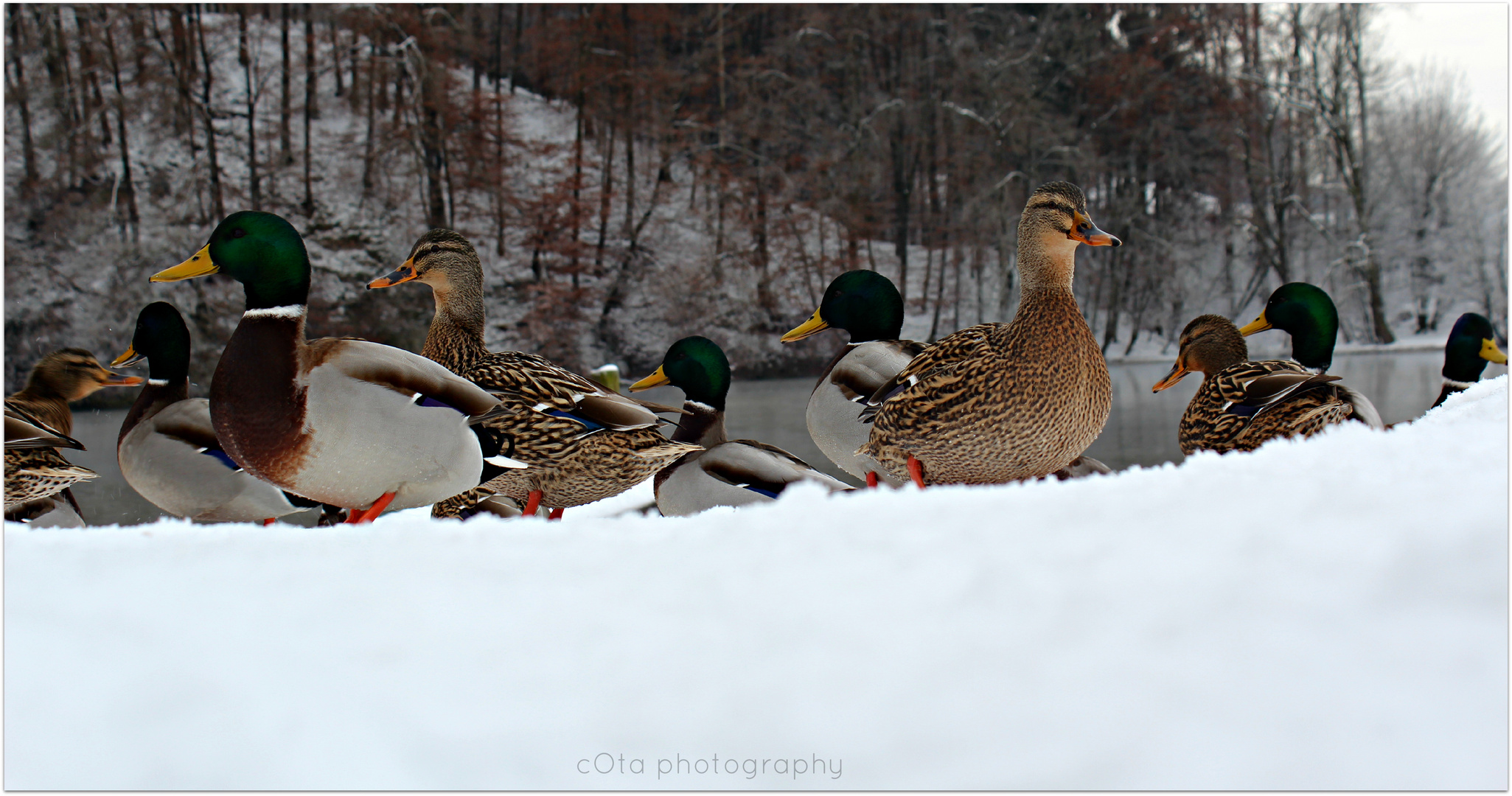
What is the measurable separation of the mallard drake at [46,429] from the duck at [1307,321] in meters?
2.85

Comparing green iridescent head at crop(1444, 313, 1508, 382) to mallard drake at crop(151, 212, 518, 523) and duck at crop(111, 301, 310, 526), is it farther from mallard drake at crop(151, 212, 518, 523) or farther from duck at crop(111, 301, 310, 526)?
duck at crop(111, 301, 310, 526)

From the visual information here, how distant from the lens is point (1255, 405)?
194cm

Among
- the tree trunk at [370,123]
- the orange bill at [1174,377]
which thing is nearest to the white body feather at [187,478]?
the orange bill at [1174,377]

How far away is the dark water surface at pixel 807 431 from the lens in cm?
303

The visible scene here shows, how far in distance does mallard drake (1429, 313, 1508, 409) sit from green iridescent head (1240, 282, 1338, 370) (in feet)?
2.78

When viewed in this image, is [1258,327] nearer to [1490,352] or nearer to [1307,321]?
[1307,321]

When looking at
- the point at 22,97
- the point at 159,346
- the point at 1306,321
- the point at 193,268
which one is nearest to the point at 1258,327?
the point at 1306,321

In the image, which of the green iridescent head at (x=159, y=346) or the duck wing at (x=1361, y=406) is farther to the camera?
the green iridescent head at (x=159, y=346)

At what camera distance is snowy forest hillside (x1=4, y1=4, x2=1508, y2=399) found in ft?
29.5

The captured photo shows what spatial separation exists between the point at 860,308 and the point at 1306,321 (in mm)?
1133

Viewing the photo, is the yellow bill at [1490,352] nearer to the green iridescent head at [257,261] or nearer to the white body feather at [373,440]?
the white body feather at [373,440]

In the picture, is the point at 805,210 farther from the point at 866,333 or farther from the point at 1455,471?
the point at 1455,471

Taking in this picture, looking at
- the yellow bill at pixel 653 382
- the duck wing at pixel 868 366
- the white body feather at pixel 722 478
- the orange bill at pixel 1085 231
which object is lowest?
the white body feather at pixel 722 478

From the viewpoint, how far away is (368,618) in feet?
3.52
